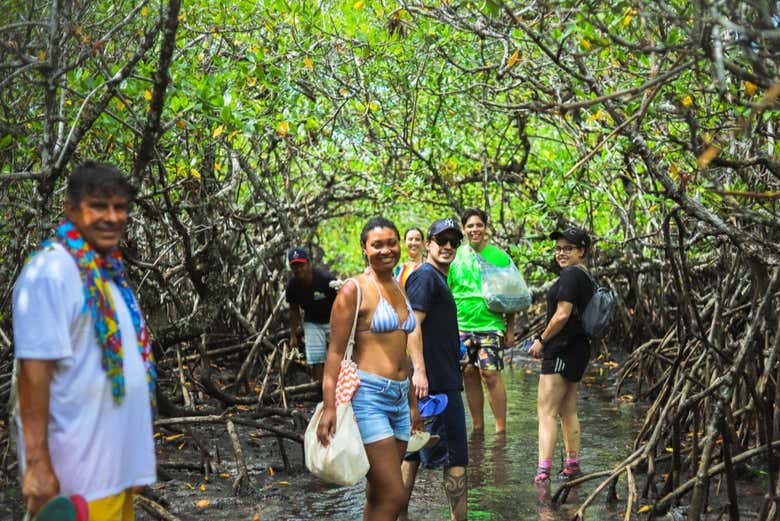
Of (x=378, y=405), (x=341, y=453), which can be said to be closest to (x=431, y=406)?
(x=378, y=405)

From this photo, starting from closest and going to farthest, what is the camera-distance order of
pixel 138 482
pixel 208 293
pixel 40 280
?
pixel 40 280, pixel 138 482, pixel 208 293

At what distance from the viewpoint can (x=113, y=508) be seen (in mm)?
2482

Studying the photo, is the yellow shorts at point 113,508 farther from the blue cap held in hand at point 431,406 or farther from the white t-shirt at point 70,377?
the blue cap held in hand at point 431,406

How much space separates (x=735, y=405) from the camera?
5641 mm

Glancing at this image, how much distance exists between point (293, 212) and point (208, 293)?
3.79 meters

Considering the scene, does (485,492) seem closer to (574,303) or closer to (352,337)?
(574,303)

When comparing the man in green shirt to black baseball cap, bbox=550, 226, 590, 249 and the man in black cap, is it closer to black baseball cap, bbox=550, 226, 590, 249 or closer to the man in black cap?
black baseball cap, bbox=550, 226, 590, 249

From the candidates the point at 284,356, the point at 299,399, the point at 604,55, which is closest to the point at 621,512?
the point at 604,55

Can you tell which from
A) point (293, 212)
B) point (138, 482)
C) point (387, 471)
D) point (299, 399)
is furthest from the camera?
point (293, 212)

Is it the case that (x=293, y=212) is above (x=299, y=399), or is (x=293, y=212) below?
above

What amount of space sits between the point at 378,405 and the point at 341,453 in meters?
0.28

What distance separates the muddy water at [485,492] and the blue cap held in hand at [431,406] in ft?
2.63

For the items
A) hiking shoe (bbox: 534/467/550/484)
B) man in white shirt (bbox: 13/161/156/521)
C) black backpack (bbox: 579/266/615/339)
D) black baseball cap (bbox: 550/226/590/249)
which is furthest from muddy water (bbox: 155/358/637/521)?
man in white shirt (bbox: 13/161/156/521)

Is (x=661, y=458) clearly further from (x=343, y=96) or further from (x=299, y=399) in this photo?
(x=343, y=96)
